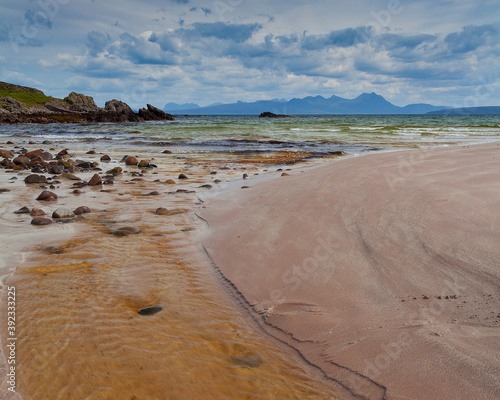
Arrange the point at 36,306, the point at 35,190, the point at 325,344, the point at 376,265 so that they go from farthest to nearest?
the point at 35,190
the point at 376,265
the point at 36,306
the point at 325,344

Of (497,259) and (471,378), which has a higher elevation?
(497,259)

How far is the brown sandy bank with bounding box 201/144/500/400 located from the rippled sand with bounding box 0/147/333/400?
242mm

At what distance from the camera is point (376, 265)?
3314 millimetres

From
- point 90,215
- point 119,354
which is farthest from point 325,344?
point 90,215

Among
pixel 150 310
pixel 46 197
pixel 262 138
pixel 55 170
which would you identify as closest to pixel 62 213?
pixel 46 197

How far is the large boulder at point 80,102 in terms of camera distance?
8688cm

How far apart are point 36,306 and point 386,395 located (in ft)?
9.14

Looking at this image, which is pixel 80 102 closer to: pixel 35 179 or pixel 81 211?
pixel 35 179

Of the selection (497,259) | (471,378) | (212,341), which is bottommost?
(212,341)

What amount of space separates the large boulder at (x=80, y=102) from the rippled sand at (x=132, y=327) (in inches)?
3701

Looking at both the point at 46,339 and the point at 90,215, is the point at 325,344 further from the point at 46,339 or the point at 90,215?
the point at 90,215

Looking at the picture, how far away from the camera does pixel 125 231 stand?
477cm

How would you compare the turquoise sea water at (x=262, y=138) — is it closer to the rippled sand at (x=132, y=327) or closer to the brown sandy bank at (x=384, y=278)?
the brown sandy bank at (x=384, y=278)

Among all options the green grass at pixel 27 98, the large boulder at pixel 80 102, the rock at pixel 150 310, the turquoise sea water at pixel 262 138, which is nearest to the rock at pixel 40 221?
the rock at pixel 150 310
